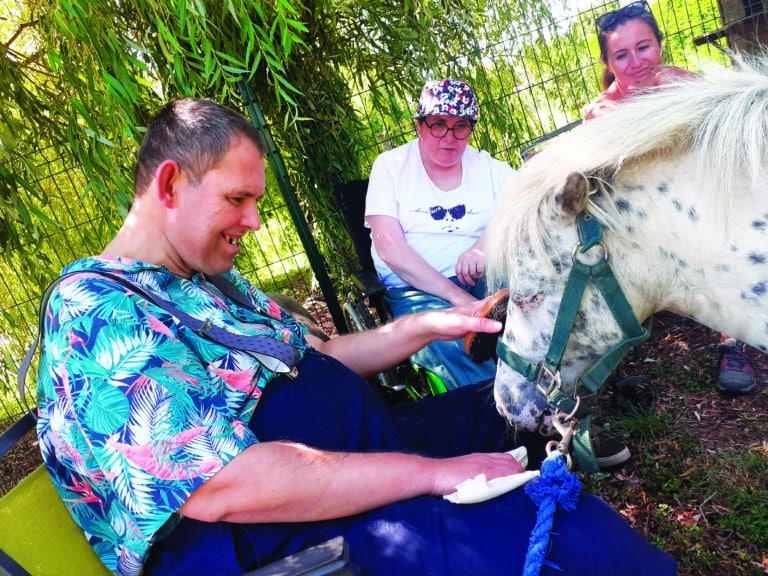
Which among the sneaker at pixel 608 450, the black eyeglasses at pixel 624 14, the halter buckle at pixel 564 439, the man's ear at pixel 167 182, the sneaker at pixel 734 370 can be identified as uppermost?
the black eyeglasses at pixel 624 14

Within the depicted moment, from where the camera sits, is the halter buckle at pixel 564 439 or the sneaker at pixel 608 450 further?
the sneaker at pixel 608 450

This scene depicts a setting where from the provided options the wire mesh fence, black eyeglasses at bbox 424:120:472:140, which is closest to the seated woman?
black eyeglasses at bbox 424:120:472:140

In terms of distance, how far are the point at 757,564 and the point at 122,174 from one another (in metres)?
3.39

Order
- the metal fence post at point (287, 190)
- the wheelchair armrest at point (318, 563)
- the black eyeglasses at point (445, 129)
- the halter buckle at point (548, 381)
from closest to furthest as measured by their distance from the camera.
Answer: the wheelchair armrest at point (318, 563), the halter buckle at point (548, 381), the black eyeglasses at point (445, 129), the metal fence post at point (287, 190)

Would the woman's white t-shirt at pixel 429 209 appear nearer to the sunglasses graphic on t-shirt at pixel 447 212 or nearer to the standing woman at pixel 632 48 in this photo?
the sunglasses graphic on t-shirt at pixel 447 212

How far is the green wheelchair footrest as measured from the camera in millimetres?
1399

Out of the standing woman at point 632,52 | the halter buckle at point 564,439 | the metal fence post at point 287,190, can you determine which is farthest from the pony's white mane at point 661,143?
the metal fence post at point 287,190

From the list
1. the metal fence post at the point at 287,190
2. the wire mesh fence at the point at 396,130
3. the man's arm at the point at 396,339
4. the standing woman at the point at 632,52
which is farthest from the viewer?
the wire mesh fence at the point at 396,130

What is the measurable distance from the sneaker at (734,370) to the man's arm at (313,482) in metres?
2.07

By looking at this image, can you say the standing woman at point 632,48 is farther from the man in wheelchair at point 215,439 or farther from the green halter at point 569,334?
the man in wheelchair at point 215,439

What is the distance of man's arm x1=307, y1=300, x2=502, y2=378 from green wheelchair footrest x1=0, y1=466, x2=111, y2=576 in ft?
3.22

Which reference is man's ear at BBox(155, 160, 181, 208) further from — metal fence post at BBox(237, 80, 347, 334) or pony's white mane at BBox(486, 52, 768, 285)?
metal fence post at BBox(237, 80, 347, 334)

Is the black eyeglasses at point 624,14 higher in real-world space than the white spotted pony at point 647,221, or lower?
higher

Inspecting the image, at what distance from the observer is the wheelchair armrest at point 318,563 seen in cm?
116
